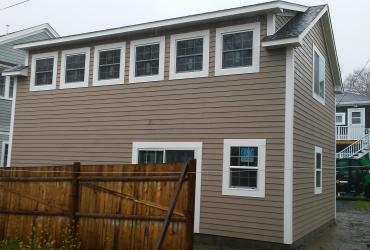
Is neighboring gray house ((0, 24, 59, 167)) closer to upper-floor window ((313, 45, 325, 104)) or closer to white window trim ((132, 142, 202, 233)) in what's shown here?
white window trim ((132, 142, 202, 233))

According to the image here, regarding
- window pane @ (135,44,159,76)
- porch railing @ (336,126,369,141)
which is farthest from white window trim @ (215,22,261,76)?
porch railing @ (336,126,369,141)

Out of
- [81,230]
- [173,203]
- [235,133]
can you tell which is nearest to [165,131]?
[235,133]

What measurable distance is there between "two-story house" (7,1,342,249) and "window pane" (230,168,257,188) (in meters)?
0.03

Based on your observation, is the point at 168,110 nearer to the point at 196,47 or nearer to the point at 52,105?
the point at 196,47

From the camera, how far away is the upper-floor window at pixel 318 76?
1248 cm

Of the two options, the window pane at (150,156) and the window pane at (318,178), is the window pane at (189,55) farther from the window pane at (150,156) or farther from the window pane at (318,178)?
the window pane at (318,178)

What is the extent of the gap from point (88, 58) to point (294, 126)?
22.2 ft

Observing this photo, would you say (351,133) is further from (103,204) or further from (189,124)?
(103,204)

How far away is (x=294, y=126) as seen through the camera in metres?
10.2

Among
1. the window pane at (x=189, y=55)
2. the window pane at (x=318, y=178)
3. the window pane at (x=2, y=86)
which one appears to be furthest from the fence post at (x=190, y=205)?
the window pane at (x=2, y=86)

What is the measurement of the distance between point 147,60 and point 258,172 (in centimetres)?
462

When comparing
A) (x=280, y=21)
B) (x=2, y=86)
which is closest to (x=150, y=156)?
(x=280, y=21)

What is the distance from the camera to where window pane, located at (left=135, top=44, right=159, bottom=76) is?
12.0 meters

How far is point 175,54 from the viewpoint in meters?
11.6
